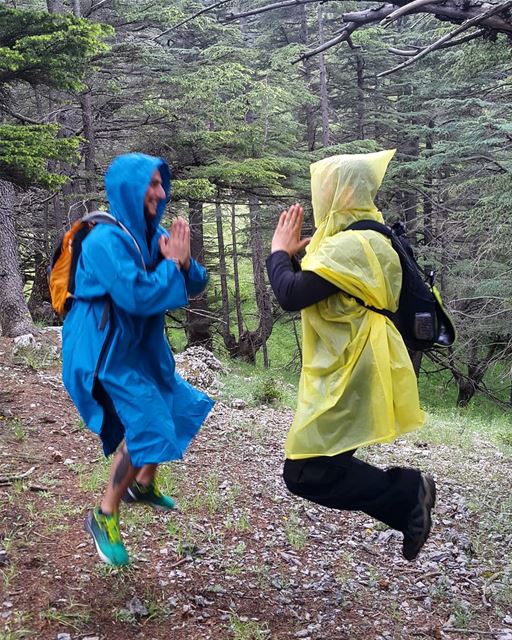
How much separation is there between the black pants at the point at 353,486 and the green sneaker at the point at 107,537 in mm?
948

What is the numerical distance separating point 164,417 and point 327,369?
891 mm

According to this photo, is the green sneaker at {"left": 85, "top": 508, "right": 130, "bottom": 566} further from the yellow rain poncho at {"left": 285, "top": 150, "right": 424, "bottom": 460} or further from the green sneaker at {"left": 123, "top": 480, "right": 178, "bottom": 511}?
the yellow rain poncho at {"left": 285, "top": 150, "right": 424, "bottom": 460}

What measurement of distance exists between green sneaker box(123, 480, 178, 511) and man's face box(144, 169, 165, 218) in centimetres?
152

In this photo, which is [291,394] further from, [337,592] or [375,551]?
[337,592]

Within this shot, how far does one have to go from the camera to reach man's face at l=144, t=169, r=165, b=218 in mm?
3140

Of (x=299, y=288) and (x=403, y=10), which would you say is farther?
(x=403, y=10)

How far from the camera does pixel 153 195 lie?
3172mm

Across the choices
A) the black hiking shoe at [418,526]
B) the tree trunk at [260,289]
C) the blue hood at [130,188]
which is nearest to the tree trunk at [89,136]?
A: the tree trunk at [260,289]

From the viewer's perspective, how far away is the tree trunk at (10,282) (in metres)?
9.25

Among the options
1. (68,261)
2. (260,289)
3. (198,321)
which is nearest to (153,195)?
(68,261)

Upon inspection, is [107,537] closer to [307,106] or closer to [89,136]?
[89,136]

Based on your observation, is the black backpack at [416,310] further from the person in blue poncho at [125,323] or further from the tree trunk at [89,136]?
the tree trunk at [89,136]

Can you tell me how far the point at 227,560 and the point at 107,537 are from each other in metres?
1.20

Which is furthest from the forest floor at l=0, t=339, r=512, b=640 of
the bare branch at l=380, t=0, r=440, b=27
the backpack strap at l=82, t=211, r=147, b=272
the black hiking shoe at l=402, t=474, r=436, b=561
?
the bare branch at l=380, t=0, r=440, b=27
